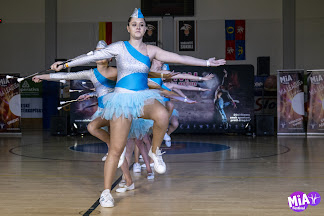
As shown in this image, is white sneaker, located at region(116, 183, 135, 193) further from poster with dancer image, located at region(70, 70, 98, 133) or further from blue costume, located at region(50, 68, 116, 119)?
poster with dancer image, located at region(70, 70, 98, 133)

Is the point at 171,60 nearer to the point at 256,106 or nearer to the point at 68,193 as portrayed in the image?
the point at 68,193

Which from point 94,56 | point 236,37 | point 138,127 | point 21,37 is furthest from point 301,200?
point 21,37

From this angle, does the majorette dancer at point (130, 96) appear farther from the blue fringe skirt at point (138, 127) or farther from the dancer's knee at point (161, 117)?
the blue fringe skirt at point (138, 127)

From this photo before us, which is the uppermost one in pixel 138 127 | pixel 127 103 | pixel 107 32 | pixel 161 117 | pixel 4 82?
pixel 107 32

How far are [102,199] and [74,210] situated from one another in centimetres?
24

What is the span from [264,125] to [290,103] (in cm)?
87

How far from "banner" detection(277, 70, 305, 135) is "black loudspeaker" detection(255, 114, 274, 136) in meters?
0.20

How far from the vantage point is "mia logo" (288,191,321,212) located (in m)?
3.57

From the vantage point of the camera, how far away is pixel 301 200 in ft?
12.6

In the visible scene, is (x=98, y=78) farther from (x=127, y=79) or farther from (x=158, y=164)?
(x=158, y=164)

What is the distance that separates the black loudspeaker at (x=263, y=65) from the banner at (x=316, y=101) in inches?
125

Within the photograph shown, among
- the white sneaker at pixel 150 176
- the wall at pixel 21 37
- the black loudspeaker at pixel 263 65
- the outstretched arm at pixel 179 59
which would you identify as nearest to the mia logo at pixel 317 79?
the black loudspeaker at pixel 263 65

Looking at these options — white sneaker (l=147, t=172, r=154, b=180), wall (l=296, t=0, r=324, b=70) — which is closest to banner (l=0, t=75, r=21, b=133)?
white sneaker (l=147, t=172, r=154, b=180)

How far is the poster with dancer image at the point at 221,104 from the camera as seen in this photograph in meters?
11.2
